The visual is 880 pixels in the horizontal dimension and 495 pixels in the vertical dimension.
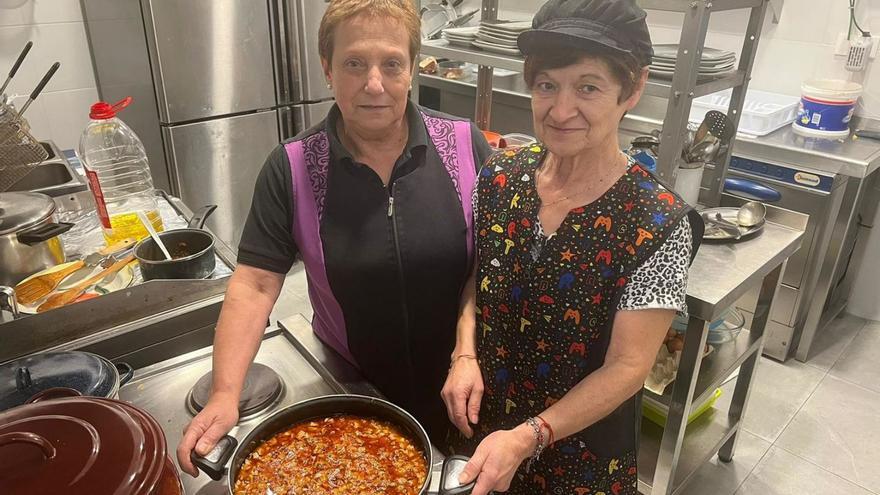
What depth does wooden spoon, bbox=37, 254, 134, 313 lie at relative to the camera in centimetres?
127

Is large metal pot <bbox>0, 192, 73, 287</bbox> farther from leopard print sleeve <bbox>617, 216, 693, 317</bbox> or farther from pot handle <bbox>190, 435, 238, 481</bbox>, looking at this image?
leopard print sleeve <bbox>617, 216, 693, 317</bbox>

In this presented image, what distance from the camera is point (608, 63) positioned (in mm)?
907

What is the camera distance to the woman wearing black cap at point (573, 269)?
91cm

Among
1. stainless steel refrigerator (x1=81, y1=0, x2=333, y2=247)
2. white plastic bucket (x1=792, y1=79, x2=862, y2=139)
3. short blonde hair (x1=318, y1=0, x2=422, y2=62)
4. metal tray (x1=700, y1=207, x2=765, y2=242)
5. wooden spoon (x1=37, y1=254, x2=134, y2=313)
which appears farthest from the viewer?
stainless steel refrigerator (x1=81, y1=0, x2=333, y2=247)

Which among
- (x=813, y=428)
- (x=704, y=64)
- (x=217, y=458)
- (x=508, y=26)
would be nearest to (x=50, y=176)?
(x=217, y=458)

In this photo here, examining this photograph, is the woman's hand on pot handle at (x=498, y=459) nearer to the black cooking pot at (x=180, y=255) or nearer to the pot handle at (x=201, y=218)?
the black cooking pot at (x=180, y=255)

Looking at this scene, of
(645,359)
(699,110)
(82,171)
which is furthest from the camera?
(699,110)

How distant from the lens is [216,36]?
285cm

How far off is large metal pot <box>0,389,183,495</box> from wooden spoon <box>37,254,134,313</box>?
0.66 m

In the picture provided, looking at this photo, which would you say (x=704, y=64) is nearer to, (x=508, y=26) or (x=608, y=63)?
(x=508, y=26)

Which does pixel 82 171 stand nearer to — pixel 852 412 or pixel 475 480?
pixel 475 480

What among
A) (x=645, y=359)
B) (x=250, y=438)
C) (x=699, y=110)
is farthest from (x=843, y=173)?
(x=250, y=438)

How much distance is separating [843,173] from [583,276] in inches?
72.5

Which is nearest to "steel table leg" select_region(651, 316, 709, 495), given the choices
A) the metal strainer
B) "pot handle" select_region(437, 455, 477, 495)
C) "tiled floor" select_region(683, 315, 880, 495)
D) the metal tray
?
the metal tray
